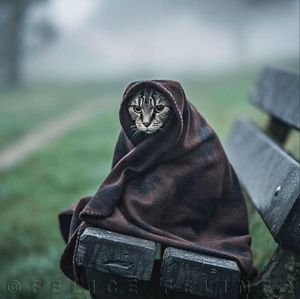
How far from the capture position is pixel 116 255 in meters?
2.07

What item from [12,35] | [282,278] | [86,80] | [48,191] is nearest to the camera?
[282,278]

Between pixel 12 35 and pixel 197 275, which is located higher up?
pixel 12 35

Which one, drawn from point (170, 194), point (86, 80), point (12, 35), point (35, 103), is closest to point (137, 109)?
point (170, 194)

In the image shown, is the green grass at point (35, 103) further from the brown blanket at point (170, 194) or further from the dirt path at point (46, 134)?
the brown blanket at point (170, 194)

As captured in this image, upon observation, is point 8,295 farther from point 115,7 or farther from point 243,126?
point 115,7

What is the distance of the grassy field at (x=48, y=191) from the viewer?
3504 millimetres

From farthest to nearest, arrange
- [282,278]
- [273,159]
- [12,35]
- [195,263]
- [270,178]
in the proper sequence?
[12,35] → [273,159] → [270,178] → [282,278] → [195,263]

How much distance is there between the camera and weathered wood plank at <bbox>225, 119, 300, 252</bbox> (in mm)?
2061

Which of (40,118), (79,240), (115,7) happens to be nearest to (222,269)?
(79,240)

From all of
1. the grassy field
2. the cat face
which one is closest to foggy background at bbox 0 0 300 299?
the grassy field

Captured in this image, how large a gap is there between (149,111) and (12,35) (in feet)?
65.2

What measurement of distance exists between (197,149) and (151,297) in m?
0.68

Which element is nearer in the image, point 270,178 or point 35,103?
point 270,178

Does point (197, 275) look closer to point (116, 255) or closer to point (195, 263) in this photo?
point (195, 263)
